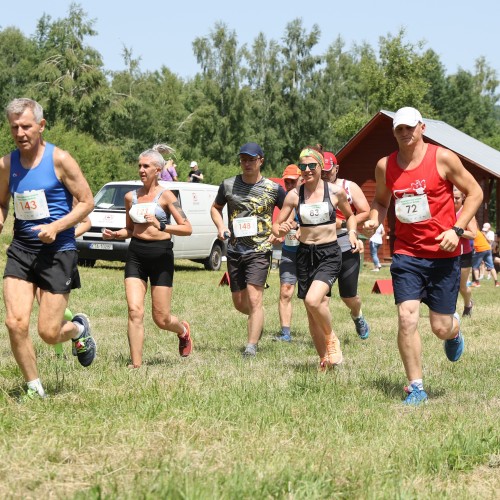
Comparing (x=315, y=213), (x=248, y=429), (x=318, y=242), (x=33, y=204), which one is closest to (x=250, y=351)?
(x=318, y=242)

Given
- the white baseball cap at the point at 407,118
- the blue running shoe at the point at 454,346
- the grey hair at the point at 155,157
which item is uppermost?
the white baseball cap at the point at 407,118

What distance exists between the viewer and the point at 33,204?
6352 millimetres

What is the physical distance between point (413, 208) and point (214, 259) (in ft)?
59.5

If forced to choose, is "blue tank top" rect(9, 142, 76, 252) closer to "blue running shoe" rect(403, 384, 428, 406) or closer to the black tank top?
"blue running shoe" rect(403, 384, 428, 406)

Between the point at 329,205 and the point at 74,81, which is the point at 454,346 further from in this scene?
the point at 74,81

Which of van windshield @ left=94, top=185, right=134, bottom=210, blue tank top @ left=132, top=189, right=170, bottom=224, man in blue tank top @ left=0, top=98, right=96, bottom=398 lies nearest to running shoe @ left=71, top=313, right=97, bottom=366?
man in blue tank top @ left=0, top=98, right=96, bottom=398

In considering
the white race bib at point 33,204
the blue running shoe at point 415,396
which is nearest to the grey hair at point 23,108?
the white race bib at point 33,204

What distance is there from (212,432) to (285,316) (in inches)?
246

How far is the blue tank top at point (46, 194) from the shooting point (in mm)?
6375

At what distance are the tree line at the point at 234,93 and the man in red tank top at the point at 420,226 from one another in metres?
33.4

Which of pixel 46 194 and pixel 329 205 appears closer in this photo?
pixel 46 194

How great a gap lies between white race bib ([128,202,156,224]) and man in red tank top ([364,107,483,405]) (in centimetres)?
222

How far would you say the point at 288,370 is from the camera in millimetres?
8617

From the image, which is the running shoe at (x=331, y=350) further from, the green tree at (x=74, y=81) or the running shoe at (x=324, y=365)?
the green tree at (x=74, y=81)
